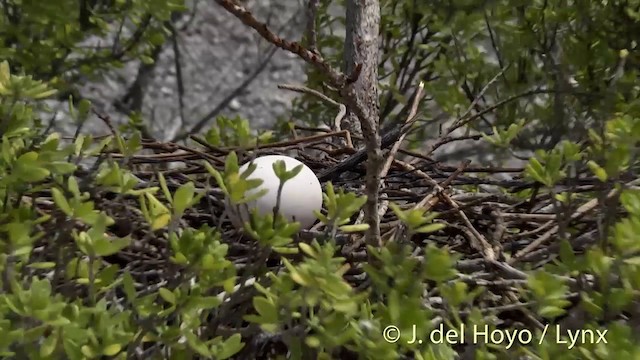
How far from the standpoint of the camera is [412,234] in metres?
0.66

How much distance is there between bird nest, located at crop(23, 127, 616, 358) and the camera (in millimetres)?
649

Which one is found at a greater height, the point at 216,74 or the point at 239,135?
the point at 216,74

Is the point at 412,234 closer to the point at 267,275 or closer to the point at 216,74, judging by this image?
the point at 267,275

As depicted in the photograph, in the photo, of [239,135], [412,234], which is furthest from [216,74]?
[412,234]

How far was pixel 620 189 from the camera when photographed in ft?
2.03

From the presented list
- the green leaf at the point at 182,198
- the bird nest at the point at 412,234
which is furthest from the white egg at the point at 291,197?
the green leaf at the point at 182,198

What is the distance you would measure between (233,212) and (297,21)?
2.50 meters

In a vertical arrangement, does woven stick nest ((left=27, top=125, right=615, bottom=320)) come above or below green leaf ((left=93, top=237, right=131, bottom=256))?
above

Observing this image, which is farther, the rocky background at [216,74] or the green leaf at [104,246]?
the rocky background at [216,74]

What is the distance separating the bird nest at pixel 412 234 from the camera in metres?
0.65

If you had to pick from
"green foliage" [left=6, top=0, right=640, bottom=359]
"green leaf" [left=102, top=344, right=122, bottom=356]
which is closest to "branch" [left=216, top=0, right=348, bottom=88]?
"green foliage" [left=6, top=0, right=640, bottom=359]

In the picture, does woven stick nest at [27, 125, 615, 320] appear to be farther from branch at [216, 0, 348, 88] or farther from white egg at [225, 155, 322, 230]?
branch at [216, 0, 348, 88]

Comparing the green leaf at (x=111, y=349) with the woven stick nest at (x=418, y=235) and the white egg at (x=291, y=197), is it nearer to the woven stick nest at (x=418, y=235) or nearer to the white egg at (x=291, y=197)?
the woven stick nest at (x=418, y=235)

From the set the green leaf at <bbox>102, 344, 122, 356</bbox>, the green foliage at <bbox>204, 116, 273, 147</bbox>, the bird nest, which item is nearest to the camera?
the green leaf at <bbox>102, 344, 122, 356</bbox>
